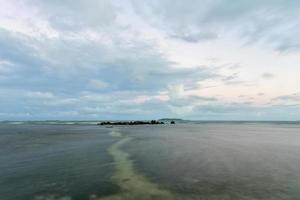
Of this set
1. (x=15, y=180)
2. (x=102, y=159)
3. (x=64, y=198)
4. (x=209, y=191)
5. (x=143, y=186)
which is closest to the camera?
(x=64, y=198)

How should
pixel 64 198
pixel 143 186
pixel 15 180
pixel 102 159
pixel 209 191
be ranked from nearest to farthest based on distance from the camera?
pixel 64 198
pixel 209 191
pixel 143 186
pixel 15 180
pixel 102 159

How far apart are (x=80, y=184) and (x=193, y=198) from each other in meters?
4.41

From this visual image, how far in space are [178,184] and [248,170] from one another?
15.3 ft

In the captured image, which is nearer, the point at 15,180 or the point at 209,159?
the point at 15,180

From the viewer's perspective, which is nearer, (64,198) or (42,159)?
(64,198)

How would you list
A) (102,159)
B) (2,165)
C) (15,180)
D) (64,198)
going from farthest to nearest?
(102,159), (2,165), (15,180), (64,198)

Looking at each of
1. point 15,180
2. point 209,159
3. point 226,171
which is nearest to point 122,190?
point 15,180

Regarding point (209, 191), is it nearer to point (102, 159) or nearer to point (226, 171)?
point (226, 171)

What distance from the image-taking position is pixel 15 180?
10008 millimetres

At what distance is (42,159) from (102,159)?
12.3ft

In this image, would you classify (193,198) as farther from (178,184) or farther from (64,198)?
(64,198)

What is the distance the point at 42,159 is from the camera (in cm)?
1502

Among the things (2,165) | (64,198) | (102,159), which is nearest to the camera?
(64,198)

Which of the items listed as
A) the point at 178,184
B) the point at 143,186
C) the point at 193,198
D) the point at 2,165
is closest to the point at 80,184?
the point at 143,186
